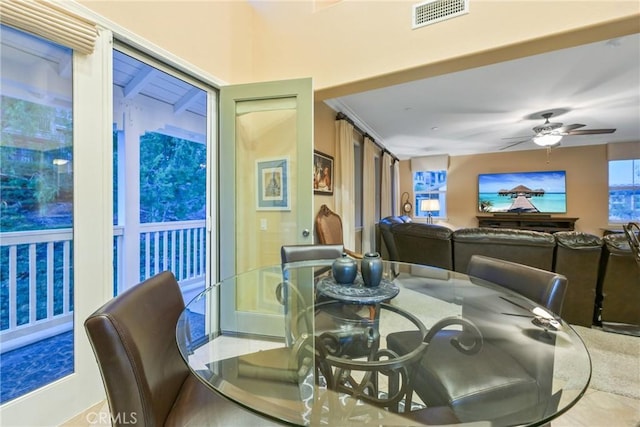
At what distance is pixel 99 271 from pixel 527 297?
2289mm

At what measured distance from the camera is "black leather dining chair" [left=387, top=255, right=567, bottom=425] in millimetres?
812

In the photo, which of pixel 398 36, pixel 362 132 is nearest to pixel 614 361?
pixel 398 36

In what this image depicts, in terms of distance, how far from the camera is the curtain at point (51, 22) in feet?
4.05

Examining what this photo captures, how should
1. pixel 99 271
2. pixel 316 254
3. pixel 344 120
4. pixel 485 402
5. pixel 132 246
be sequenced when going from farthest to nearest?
pixel 344 120 < pixel 132 246 < pixel 316 254 < pixel 99 271 < pixel 485 402

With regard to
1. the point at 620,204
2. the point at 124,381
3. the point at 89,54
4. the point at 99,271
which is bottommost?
the point at 124,381

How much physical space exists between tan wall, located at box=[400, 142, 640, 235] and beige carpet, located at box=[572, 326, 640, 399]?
4.68m

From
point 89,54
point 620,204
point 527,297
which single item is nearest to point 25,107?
point 89,54

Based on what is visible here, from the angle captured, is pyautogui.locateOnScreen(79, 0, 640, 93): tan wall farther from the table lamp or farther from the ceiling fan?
the table lamp

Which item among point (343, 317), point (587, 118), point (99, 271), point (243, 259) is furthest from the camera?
point (587, 118)

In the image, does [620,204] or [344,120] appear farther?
[620,204]

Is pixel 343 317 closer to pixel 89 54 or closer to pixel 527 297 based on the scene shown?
pixel 527 297

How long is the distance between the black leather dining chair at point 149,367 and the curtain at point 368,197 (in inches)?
141

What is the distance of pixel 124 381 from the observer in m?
0.71

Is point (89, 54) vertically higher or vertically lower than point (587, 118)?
lower
